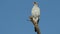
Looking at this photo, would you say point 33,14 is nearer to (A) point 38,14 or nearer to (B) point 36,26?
(A) point 38,14

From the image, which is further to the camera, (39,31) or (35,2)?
(35,2)

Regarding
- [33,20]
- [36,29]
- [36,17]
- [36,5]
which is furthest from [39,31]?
[36,5]

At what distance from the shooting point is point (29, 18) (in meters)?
7.43

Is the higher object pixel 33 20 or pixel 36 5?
pixel 36 5

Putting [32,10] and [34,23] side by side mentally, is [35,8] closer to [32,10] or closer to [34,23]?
[32,10]

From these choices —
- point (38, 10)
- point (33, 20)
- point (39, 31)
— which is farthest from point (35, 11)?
point (39, 31)

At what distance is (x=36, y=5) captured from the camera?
321 inches

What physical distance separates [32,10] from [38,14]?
48cm

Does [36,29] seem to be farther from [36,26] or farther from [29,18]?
[29,18]

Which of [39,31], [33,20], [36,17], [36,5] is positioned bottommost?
[39,31]

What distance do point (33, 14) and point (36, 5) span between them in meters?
0.61

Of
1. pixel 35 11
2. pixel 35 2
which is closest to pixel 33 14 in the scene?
pixel 35 11

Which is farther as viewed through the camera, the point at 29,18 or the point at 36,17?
the point at 36,17

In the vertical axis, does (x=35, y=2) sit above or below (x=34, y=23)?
above
